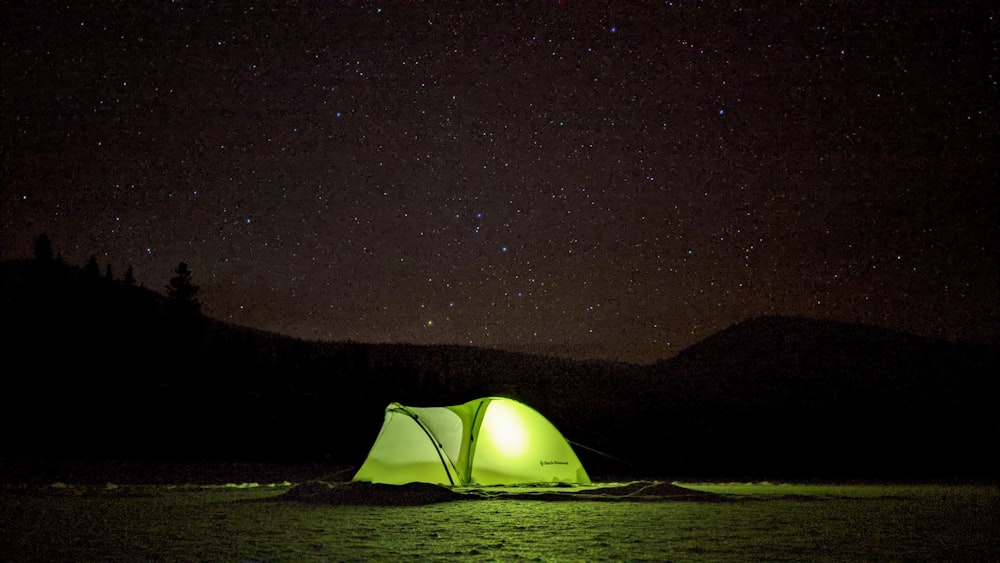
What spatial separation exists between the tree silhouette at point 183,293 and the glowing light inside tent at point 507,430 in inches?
1854

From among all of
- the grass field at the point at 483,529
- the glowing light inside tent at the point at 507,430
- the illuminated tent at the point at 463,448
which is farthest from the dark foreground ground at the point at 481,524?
the glowing light inside tent at the point at 507,430

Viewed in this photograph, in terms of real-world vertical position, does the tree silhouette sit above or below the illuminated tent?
above

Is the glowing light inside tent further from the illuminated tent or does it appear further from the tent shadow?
the tent shadow

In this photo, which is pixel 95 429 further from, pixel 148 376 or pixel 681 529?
pixel 681 529

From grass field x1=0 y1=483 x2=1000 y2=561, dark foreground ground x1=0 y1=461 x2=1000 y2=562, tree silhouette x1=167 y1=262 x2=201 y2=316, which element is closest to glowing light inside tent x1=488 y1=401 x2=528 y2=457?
dark foreground ground x1=0 y1=461 x2=1000 y2=562

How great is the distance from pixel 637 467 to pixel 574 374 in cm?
7058

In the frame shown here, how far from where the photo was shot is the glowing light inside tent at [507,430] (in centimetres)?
1627

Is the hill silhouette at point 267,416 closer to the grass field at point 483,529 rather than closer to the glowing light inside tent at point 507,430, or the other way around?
the glowing light inside tent at point 507,430

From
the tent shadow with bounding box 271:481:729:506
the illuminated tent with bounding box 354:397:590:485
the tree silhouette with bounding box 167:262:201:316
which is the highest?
the tree silhouette with bounding box 167:262:201:316

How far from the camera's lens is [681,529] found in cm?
974

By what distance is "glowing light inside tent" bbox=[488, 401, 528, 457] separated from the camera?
16.3 m

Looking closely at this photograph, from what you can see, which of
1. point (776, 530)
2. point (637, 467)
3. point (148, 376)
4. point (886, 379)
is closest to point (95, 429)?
point (148, 376)

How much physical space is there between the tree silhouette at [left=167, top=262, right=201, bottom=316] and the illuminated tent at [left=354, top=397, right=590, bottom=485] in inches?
1838

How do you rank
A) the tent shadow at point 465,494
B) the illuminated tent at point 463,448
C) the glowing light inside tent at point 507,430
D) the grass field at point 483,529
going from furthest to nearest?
A: the glowing light inside tent at point 507,430
the illuminated tent at point 463,448
the tent shadow at point 465,494
the grass field at point 483,529
